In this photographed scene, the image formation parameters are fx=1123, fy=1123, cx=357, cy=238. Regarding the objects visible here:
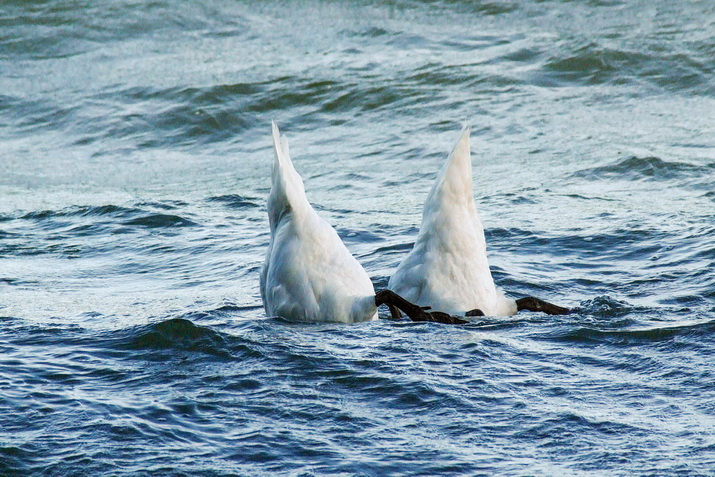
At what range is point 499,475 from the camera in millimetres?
4219

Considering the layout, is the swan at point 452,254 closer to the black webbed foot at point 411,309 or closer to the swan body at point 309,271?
the black webbed foot at point 411,309

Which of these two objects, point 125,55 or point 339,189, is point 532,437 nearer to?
point 339,189

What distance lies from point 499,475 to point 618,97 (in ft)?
33.6

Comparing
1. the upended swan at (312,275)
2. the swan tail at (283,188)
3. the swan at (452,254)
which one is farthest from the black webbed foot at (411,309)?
the swan tail at (283,188)

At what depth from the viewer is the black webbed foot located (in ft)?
19.7

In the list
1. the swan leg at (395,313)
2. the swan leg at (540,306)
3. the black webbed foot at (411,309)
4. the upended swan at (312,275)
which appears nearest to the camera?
the black webbed foot at (411,309)

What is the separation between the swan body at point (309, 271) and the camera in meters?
6.11

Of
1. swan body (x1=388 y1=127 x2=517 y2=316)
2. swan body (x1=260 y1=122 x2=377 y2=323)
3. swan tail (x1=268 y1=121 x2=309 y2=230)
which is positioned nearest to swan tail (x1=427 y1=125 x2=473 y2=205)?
swan body (x1=388 y1=127 x2=517 y2=316)

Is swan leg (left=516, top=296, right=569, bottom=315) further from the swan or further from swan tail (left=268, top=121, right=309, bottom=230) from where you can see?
swan tail (left=268, top=121, right=309, bottom=230)

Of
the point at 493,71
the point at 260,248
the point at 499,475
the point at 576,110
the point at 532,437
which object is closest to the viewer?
the point at 499,475

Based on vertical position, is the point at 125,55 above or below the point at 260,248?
above

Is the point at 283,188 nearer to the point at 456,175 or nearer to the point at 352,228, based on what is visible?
the point at 456,175

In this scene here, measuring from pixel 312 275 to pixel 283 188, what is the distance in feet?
1.68

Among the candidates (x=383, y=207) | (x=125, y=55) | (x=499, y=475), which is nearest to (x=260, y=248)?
(x=383, y=207)
